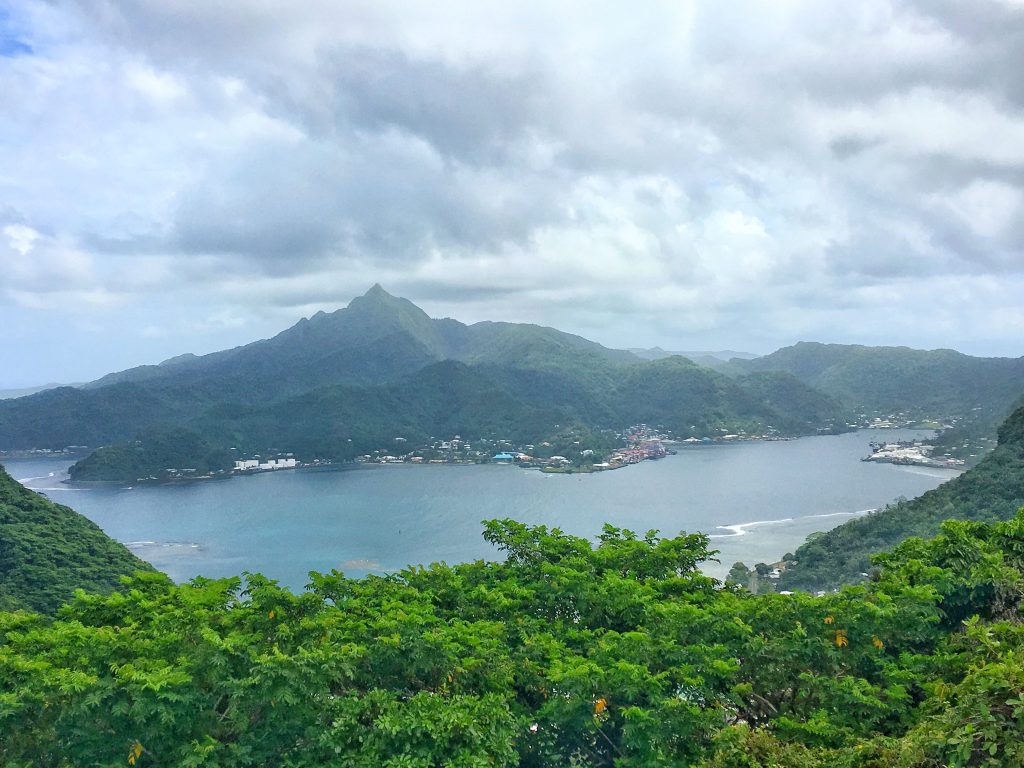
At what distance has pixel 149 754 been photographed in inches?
213

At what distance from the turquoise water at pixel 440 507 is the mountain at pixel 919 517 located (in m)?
3.26

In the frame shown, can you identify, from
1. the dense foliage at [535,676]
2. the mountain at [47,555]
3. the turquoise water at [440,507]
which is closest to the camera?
the dense foliage at [535,676]

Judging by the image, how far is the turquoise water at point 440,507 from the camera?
32.5m

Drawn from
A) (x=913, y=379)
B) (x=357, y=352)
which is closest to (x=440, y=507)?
(x=357, y=352)

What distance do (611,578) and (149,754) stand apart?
A: 13.5 ft

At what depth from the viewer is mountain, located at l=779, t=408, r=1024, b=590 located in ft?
71.0

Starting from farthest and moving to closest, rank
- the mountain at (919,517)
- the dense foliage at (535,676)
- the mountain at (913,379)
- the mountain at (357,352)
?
the mountain at (357,352), the mountain at (913,379), the mountain at (919,517), the dense foliage at (535,676)

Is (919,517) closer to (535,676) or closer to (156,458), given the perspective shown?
(535,676)

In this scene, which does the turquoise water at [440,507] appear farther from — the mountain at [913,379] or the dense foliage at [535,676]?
the mountain at [913,379]

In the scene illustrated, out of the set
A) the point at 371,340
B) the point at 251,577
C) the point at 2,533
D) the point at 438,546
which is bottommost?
the point at 438,546

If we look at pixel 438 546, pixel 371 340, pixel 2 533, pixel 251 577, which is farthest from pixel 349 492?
pixel 371 340

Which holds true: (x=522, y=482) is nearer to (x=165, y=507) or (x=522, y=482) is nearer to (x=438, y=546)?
(x=438, y=546)

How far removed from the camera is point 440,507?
41562 mm

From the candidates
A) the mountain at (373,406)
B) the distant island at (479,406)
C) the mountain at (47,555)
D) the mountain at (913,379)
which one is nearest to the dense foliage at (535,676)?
the mountain at (47,555)
